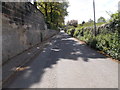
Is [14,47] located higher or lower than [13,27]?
lower

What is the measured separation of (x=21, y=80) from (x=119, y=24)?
6.40m

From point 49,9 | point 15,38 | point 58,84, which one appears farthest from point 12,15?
point 49,9

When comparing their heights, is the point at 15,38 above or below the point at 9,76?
above

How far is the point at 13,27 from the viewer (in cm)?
859

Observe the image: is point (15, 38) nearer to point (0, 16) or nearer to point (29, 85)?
point (0, 16)

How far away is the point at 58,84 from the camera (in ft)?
13.1

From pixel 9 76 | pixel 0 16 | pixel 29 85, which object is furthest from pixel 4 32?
pixel 29 85

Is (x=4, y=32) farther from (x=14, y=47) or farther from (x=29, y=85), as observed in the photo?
(x=29, y=85)

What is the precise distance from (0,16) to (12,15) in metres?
1.87

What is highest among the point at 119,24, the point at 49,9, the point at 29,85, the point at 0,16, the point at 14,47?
the point at 49,9

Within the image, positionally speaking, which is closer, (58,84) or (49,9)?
(58,84)

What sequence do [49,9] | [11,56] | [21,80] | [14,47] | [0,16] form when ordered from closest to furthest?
[21,80], [0,16], [11,56], [14,47], [49,9]

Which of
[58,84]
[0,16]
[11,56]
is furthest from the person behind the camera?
[11,56]

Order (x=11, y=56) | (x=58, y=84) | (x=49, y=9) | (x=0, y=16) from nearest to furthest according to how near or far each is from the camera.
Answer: (x=58, y=84)
(x=0, y=16)
(x=11, y=56)
(x=49, y=9)
